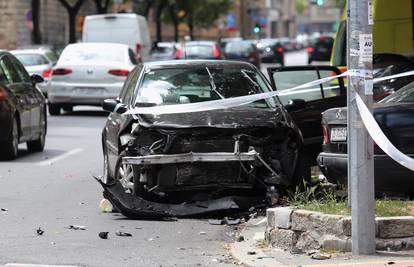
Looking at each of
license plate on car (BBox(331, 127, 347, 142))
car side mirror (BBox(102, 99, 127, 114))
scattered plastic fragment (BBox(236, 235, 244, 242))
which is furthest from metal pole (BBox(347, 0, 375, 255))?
car side mirror (BBox(102, 99, 127, 114))

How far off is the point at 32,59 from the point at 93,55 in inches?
241

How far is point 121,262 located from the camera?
284 inches

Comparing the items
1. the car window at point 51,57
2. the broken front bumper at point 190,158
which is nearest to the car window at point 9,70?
the broken front bumper at point 190,158

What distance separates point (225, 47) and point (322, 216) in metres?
37.4

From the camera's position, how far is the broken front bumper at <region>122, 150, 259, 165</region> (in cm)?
884

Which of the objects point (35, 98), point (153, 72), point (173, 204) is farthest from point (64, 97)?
point (173, 204)

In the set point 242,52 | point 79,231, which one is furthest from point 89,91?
point 242,52

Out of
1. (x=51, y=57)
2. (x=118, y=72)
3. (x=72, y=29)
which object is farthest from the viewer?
(x=72, y=29)

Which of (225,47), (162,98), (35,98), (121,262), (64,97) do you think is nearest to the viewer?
(121,262)

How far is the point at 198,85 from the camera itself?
33.2 feet

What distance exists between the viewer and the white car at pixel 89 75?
69.9 feet

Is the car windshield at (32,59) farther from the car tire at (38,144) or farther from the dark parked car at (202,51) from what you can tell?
the car tire at (38,144)

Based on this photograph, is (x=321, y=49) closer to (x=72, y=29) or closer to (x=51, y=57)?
(x=72, y=29)

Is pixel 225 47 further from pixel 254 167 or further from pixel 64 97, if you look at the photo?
pixel 254 167
